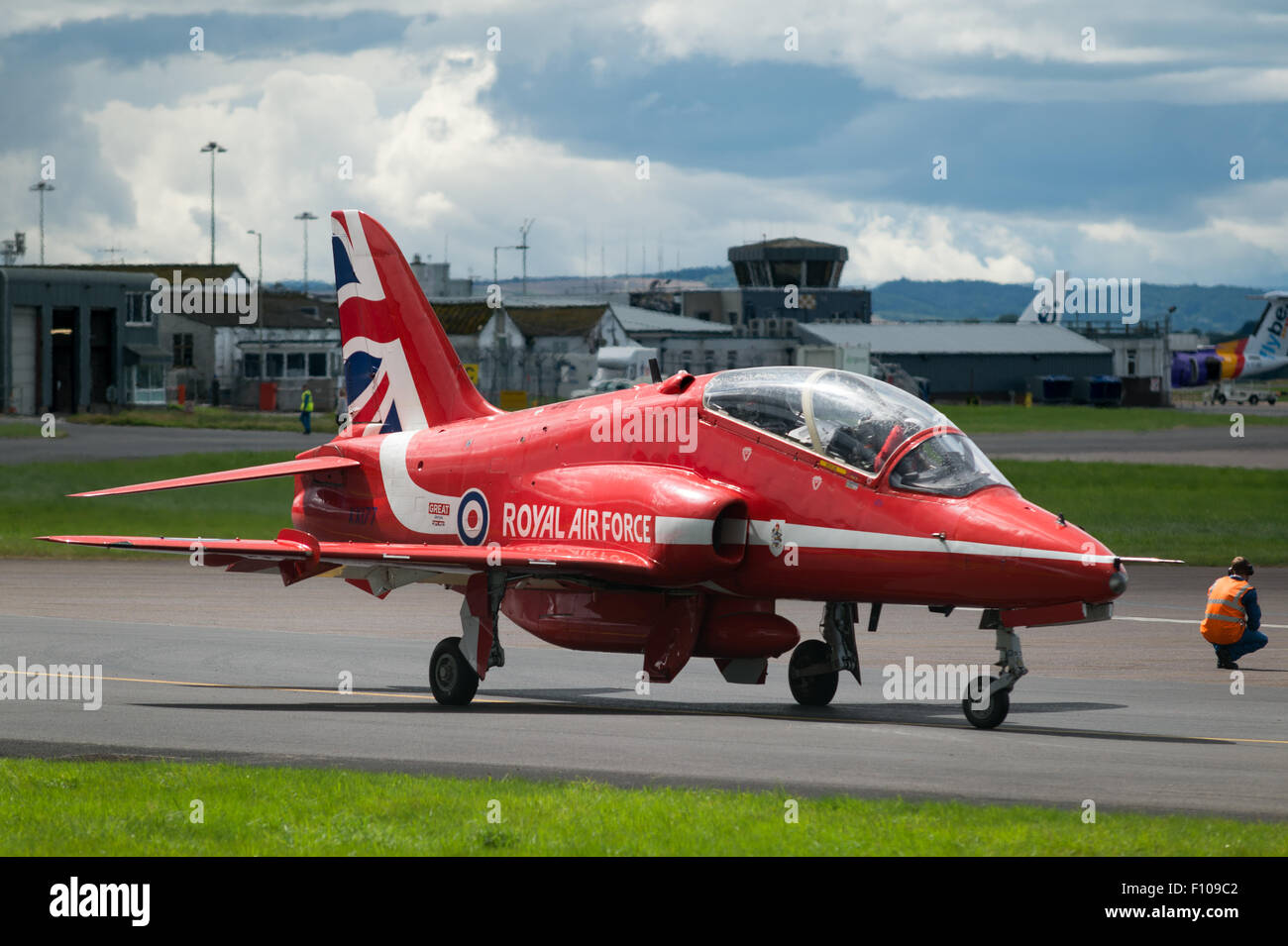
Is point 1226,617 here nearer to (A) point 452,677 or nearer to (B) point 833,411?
(B) point 833,411

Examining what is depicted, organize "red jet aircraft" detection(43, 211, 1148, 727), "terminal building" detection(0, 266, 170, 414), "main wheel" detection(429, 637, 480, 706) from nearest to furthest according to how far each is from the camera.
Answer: "red jet aircraft" detection(43, 211, 1148, 727), "main wheel" detection(429, 637, 480, 706), "terminal building" detection(0, 266, 170, 414)

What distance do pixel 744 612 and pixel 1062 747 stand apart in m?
3.93

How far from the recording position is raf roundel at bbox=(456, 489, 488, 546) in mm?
18734


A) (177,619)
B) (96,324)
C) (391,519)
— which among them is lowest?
(177,619)

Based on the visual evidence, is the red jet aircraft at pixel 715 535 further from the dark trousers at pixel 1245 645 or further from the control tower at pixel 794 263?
the control tower at pixel 794 263

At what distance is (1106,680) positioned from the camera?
19.9 meters

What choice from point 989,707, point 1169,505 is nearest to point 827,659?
point 989,707

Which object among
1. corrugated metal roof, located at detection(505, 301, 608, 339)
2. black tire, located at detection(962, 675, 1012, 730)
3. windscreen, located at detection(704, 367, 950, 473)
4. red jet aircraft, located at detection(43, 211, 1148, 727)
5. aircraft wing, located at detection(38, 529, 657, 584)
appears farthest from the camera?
corrugated metal roof, located at detection(505, 301, 608, 339)

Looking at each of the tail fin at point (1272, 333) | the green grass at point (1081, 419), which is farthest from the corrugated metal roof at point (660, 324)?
the tail fin at point (1272, 333)

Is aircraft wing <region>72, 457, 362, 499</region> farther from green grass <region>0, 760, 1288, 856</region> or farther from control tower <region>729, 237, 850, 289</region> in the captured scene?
control tower <region>729, 237, 850, 289</region>

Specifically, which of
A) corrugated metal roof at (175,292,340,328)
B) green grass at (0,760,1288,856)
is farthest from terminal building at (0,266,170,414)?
green grass at (0,760,1288,856)

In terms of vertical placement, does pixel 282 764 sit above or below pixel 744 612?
below
